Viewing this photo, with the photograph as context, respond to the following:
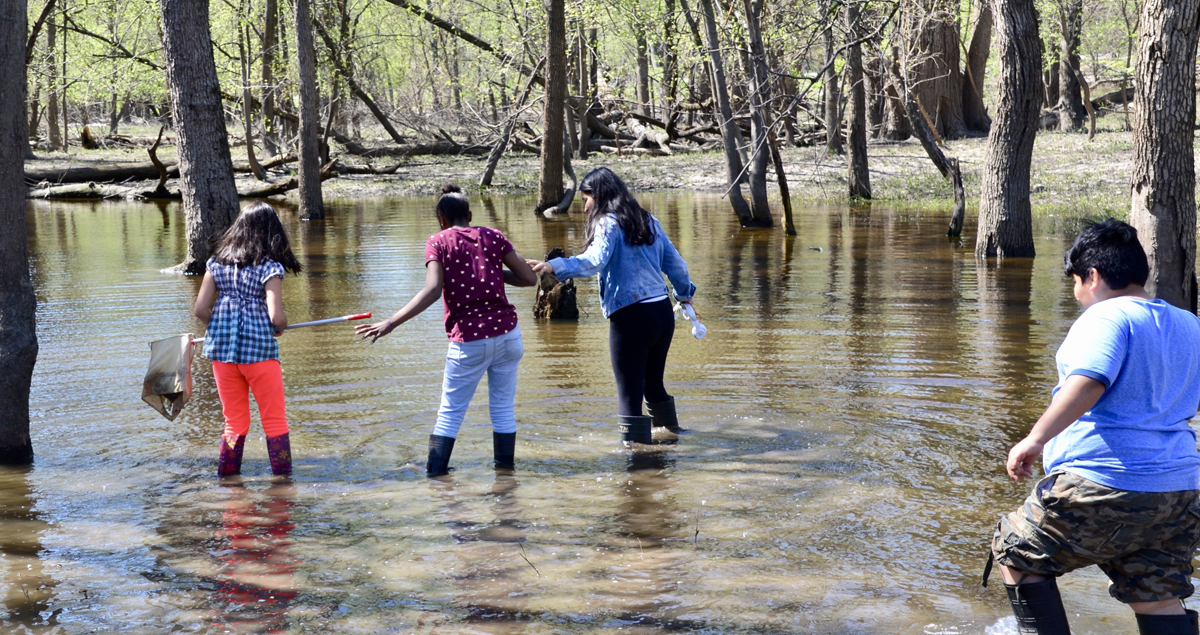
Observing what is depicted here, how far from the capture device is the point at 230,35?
37.0 meters

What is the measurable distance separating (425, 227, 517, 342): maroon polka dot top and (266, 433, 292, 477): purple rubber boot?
1204 mm

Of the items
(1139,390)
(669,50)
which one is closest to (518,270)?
(1139,390)

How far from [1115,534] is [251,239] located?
451 cm

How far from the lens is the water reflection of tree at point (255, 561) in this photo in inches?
167

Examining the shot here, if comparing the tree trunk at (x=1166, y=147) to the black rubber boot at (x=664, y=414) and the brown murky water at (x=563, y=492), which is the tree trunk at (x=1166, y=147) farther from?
the black rubber boot at (x=664, y=414)

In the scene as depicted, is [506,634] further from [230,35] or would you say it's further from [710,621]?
[230,35]

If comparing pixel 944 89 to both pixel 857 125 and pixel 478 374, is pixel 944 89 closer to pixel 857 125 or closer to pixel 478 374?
pixel 857 125

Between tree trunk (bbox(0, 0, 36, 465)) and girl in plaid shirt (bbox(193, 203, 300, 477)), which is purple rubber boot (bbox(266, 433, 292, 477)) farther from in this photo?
tree trunk (bbox(0, 0, 36, 465))

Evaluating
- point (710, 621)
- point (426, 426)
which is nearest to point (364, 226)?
point (426, 426)

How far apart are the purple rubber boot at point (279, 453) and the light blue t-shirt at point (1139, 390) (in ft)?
14.4

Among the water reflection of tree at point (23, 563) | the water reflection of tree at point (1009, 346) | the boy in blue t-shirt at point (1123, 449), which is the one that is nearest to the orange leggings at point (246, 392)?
the water reflection of tree at point (23, 563)

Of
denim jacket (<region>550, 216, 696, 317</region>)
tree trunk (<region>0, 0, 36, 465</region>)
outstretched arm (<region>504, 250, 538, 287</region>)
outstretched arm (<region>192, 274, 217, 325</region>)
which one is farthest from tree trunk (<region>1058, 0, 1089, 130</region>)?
tree trunk (<region>0, 0, 36, 465</region>)

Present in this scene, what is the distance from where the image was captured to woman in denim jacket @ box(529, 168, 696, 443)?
20.4 feet

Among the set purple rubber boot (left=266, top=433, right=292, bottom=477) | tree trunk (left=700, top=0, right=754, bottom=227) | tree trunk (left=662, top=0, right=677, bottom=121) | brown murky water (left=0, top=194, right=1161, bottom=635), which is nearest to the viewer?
brown murky water (left=0, top=194, right=1161, bottom=635)
